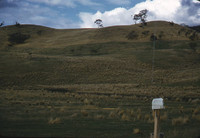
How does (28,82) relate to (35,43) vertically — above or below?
below

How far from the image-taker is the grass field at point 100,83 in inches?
560

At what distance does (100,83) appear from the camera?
188ft

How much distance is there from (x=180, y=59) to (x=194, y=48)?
1745 centimetres

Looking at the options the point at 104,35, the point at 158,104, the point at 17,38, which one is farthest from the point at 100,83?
the point at 17,38

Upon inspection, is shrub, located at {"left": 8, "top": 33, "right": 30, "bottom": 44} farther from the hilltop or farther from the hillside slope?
the hilltop

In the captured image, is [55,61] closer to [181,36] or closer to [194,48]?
[194,48]

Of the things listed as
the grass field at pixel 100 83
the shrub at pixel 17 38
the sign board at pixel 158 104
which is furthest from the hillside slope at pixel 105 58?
the sign board at pixel 158 104

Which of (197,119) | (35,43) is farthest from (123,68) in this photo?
(35,43)

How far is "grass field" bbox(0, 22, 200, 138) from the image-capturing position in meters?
14.2

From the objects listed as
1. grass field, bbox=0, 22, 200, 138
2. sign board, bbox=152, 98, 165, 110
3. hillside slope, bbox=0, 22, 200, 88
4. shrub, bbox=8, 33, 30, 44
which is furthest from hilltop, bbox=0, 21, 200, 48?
sign board, bbox=152, 98, 165, 110

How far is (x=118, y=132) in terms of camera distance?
12.6m

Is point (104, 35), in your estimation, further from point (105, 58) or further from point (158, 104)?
point (158, 104)

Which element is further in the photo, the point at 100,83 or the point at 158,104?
the point at 100,83

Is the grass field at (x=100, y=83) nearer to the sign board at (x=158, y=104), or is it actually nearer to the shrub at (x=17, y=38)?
the shrub at (x=17, y=38)
